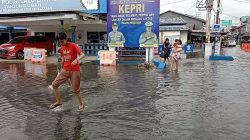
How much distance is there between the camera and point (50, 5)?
83.4 ft

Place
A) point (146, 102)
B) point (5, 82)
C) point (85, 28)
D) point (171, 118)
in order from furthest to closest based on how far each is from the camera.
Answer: point (85, 28) → point (5, 82) → point (146, 102) → point (171, 118)

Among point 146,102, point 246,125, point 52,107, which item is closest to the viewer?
point 246,125

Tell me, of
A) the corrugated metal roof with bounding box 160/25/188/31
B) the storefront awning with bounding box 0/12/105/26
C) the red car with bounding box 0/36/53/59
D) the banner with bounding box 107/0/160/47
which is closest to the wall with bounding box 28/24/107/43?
the storefront awning with bounding box 0/12/105/26

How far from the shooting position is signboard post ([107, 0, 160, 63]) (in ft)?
67.4

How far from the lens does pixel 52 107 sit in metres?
8.12

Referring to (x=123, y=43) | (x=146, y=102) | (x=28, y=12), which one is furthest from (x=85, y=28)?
(x=146, y=102)

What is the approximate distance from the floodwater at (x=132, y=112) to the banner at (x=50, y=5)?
13.8 m

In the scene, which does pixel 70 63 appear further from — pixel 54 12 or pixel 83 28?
pixel 83 28

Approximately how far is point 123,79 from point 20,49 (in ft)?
44.7

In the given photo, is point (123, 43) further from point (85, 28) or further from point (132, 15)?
point (85, 28)

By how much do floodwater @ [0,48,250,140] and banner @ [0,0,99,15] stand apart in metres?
13.8

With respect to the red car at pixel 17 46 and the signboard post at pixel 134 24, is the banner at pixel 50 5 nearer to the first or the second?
the red car at pixel 17 46

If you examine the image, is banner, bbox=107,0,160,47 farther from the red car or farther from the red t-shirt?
the red t-shirt

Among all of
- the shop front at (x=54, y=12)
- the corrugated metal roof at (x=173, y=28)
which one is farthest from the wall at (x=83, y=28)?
the corrugated metal roof at (x=173, y=28)
